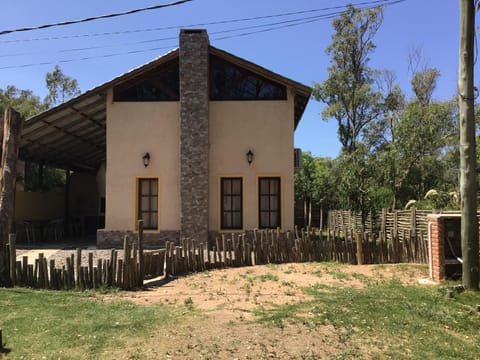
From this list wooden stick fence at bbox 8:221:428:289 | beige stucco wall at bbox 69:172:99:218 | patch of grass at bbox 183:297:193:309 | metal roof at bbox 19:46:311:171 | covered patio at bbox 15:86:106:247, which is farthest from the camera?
beige stucco wall at bbox 69:172:99:218

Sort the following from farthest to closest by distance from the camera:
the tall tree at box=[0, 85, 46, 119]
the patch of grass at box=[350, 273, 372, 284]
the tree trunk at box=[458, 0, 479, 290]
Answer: the tall tree at box=[0, 85, 46, 119], the patch of grass at box=[350, 273, 372, 284], the tree trunk at box=[458, 0, 479, 290]

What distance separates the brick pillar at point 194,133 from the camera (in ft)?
41.8

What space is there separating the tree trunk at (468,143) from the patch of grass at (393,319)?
89 cm

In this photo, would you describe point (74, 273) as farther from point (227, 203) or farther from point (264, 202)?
point (264, 202)

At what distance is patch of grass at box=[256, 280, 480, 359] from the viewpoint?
183 inches

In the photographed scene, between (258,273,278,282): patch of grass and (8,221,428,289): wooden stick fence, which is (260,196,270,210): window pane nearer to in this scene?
(8,221,428,289): wooden stick fence

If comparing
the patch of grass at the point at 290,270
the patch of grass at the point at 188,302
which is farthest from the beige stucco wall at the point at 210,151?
the patch of grass at the point at 188,302

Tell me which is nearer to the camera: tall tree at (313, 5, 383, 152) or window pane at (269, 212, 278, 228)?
window pane at (269, 212, 278, 228)

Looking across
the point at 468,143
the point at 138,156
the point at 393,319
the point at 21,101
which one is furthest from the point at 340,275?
the point at 21,101

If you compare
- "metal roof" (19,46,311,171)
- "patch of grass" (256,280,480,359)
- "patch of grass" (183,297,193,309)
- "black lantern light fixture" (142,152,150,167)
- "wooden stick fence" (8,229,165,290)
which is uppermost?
"metal roof" (19,46,311,171)

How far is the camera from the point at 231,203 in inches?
526

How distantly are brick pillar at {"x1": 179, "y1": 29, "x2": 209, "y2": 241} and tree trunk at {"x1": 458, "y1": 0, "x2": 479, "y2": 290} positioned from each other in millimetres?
7405

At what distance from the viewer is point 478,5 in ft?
22.4

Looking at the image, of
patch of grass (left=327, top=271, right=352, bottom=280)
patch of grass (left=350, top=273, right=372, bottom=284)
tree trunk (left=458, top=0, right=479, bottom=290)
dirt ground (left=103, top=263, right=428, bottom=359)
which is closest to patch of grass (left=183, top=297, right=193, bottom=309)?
dirt ground (left=103, top=263, right=428, bottom=359)
